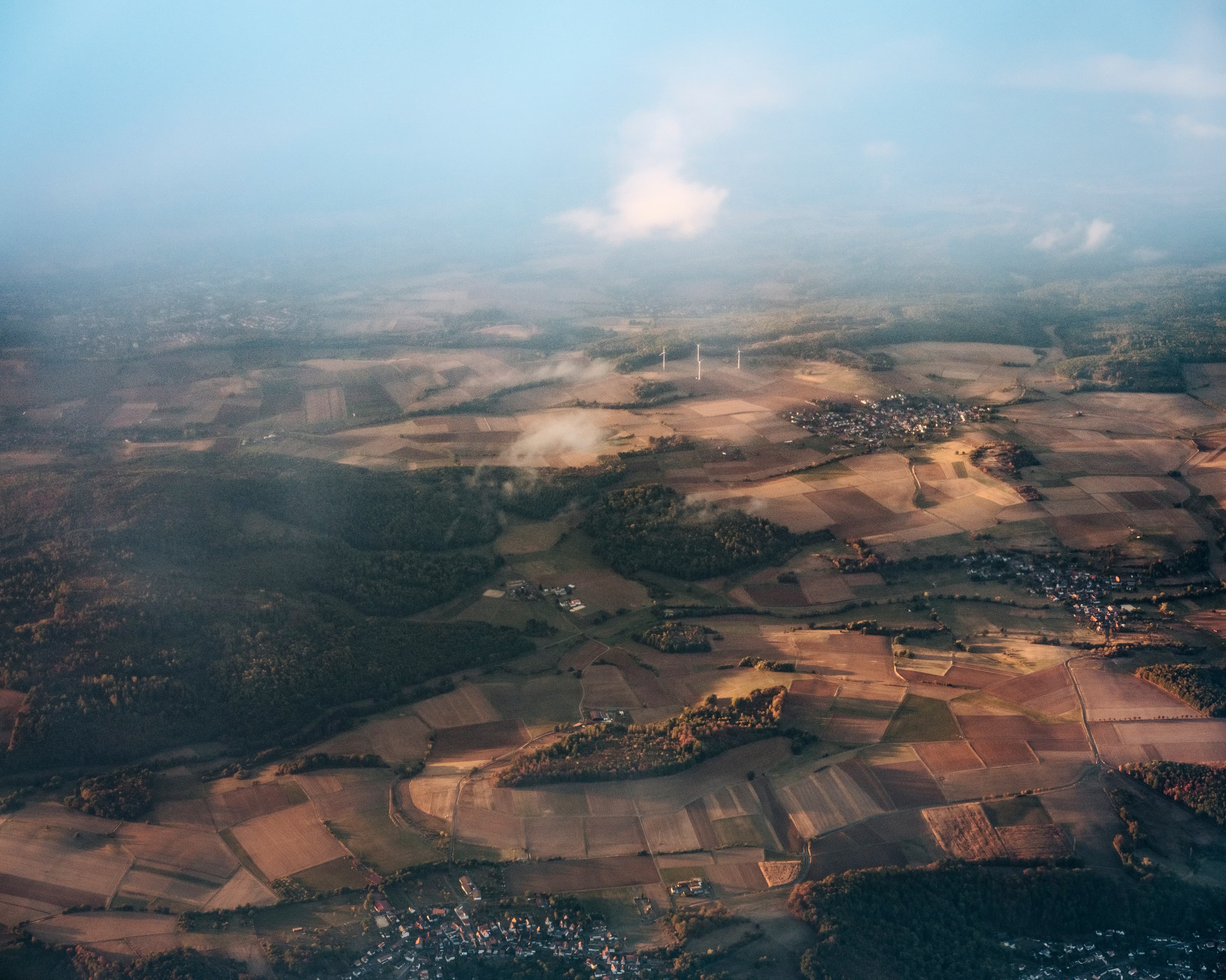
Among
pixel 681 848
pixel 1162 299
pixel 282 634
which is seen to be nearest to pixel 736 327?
pixel 1162 299

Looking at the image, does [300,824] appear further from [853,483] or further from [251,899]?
[853,483]

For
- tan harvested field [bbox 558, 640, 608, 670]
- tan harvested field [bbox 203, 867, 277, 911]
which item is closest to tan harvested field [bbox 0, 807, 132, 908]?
tan harvested field [bbox 203, 867, 277, 911]

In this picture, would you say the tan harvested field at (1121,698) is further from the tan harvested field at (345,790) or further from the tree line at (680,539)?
the tan harvested field at (345,790)

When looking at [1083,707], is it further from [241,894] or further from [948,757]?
[241,894]

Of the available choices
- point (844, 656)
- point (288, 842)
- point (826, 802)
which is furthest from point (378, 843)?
point (844, 656)

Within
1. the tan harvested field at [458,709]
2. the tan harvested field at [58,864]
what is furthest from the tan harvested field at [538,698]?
the tan harvested field at [58,864]

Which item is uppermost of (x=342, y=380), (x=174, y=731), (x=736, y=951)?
(x=342, y=380)
